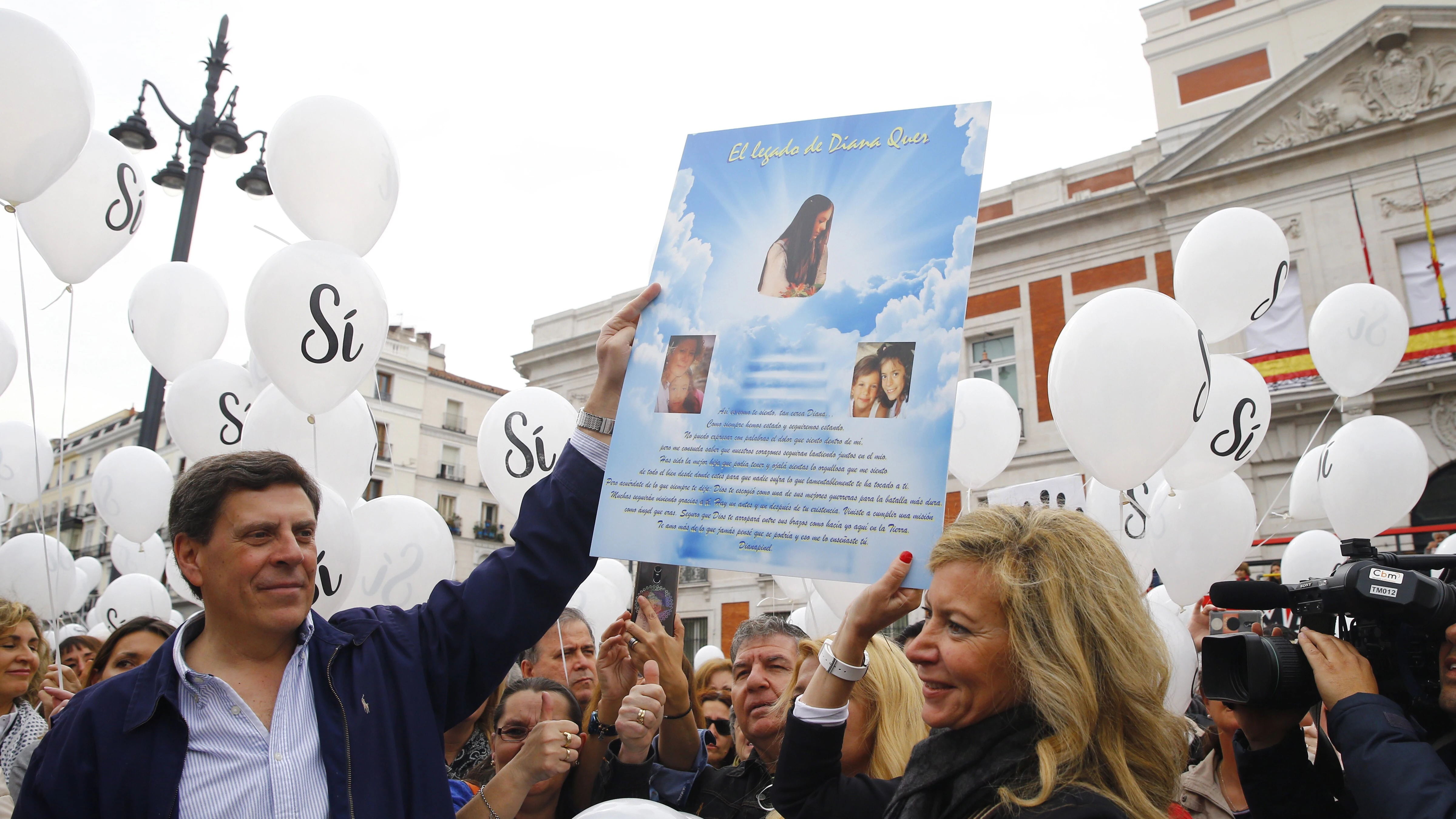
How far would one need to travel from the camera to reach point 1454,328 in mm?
14312

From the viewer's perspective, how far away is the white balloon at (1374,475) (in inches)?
262

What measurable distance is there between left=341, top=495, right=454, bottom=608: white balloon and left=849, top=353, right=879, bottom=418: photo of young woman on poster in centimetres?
349

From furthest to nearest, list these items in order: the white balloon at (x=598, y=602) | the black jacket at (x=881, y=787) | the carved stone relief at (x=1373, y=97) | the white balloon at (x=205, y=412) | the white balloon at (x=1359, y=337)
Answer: the carved stone relief at (x=1373, y=97) < the white balloon at (x=1359, y=337) < the white balloon at (x=598, y=602) < the white balloon at (x=205, y=412) < the black jacket at (x=881, y=787)

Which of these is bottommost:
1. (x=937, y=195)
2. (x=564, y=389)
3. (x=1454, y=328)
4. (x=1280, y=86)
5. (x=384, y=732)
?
(x=384, y=732)

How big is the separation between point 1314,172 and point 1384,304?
10829 millimetres

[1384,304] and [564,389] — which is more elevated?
[564,389]

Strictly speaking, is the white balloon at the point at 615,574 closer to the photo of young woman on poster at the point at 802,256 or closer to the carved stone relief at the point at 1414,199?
the photo of young woman on poster at the point at 802,256

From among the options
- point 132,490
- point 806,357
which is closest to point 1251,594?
point 806,357

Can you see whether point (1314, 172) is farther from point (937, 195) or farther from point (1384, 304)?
point (937, 195)

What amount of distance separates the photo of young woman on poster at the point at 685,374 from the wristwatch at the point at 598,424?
0.53 ft

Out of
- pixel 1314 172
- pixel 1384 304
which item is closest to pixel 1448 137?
pixel 1314 172

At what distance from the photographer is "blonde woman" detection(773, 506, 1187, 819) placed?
1.54 meters

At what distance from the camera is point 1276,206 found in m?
16.4

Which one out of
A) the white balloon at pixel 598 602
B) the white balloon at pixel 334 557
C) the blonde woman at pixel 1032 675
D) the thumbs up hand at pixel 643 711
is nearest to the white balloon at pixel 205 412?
the white balloon at pixel 334 557
